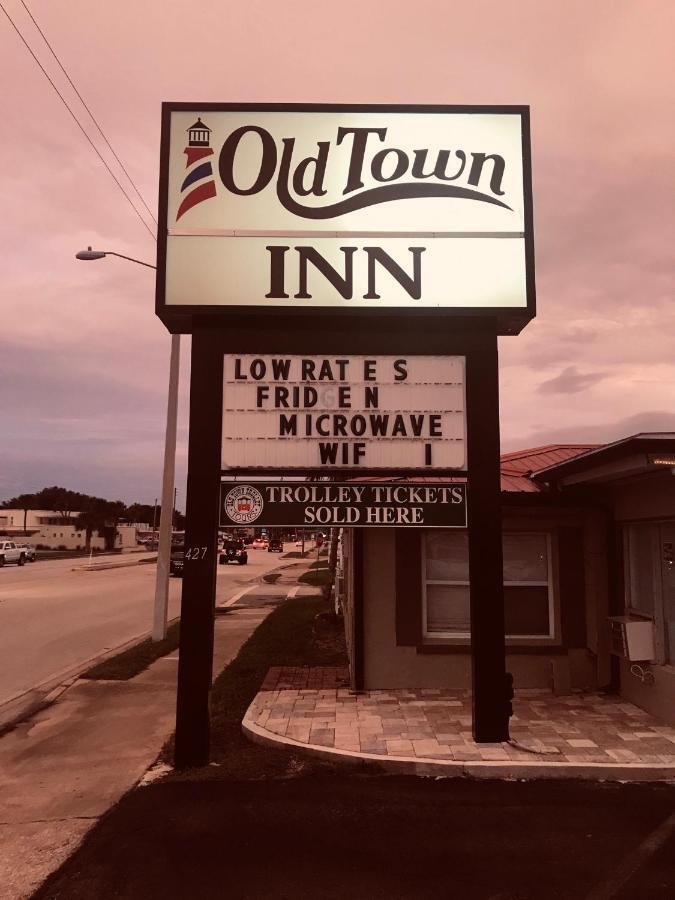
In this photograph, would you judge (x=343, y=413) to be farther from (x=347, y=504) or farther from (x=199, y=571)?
(x=199, y=571)

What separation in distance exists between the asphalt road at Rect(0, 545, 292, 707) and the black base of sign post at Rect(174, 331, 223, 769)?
516 centimetres

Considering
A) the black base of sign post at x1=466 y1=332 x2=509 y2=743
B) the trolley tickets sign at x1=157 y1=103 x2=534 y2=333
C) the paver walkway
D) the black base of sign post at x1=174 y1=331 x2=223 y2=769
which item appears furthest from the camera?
the trolley tickets sign at x1=157 y1=103 x2=534 y2=333

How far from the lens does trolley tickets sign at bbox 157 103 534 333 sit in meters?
8.54

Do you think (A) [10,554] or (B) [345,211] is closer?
(B) [345,211]

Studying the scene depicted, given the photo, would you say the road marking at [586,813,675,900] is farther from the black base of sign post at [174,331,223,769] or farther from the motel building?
the black base of sign post at [174,331,223,769]

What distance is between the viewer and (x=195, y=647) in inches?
302

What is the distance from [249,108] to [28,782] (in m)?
9.08

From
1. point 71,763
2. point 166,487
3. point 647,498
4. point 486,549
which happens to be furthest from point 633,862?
point 166,487

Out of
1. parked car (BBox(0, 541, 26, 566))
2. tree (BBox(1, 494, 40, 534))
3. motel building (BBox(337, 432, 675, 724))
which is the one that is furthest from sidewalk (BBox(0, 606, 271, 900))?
tree (BBox(1, 494, 40, 534))

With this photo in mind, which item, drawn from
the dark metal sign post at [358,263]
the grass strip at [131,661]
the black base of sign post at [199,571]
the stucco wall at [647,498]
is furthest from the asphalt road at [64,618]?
the stucco wall at [647,498]

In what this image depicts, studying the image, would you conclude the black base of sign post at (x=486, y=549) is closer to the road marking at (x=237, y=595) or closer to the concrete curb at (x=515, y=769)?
the concrete curb at (x=515, y=769)

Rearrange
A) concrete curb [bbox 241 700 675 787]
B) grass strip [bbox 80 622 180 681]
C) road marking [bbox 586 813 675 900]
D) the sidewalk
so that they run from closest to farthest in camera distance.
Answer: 1. road marking [bbox 586 813 675 900]
2. the sidewalk
3. concrete curb [bbox 241 700 675 787]
4. grass strip [bbox 80 622 180 681]

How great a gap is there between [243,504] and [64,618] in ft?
49.9

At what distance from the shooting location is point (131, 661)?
527 inches
